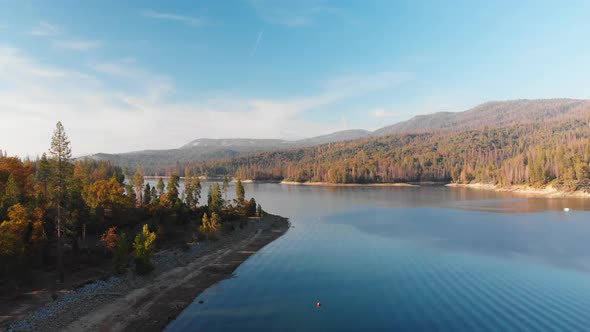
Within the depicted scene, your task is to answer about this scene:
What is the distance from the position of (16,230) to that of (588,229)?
Result: 78.4m

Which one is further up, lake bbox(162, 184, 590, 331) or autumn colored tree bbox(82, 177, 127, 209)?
autumn colored tree bbox(82, 177, 127, 209)

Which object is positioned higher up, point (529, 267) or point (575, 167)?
point (575, 167)

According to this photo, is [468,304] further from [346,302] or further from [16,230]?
[16,230]

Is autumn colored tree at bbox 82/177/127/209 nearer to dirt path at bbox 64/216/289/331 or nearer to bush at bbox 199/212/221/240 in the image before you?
bush at bbox 199/212/221/240

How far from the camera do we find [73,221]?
129ft

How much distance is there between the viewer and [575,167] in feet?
389

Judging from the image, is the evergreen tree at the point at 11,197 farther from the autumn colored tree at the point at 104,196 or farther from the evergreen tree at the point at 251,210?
the evergreen tree at the point at 251,210

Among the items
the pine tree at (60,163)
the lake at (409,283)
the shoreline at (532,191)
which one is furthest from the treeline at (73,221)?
the shoreline at (532,191)

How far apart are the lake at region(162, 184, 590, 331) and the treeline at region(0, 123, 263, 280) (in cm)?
1241

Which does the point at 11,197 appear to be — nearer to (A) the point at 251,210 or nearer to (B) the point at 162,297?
(B) the point at 162,297

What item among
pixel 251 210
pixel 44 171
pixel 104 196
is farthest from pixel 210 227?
pixel 44 171

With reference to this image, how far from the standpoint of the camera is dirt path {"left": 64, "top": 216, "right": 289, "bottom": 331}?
22844 millimetres

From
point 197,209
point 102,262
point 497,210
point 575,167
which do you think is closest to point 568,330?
point 102,262

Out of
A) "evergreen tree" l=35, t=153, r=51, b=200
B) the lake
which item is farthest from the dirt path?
"evergreen tree" l=35, t=153, r=51, b=200
